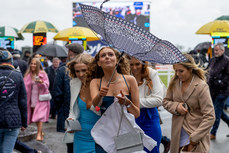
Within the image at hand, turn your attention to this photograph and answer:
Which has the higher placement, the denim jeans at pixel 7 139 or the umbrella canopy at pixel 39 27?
the umbrella canopy at pixel 39 27

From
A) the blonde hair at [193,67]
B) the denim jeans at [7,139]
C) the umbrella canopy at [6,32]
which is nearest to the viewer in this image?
the blonde hair at [193,67]

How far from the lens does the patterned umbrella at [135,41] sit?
312cm

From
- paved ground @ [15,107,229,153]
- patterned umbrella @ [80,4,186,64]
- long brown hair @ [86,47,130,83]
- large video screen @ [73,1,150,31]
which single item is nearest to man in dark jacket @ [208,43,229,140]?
paved ground @ [15,107,229,153]

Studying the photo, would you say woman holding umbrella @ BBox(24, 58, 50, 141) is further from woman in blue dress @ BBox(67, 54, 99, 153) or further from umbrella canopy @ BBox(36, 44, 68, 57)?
umbrella canopy @ BBox(36, 44, 68, 57)

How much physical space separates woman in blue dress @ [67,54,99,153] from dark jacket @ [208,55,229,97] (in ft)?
16.1

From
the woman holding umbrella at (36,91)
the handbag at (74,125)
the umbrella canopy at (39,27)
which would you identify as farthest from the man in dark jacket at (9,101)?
the umbrella canopy at (39,27)

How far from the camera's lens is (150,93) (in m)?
4.98

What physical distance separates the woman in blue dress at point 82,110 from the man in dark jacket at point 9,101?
1.05 meters

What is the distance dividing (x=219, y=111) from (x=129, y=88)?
5506mm

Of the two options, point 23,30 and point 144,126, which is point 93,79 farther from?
point 23,30

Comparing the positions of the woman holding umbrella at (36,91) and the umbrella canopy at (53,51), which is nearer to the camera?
the woman holding umbrella at (36,91)

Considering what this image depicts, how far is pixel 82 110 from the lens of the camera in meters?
4.15

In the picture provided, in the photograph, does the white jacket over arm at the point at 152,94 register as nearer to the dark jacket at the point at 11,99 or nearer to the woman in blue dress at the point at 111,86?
the woman in blue dress at the point at 111,86

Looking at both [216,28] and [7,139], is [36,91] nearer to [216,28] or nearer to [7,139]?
[7,139]
